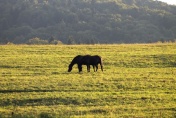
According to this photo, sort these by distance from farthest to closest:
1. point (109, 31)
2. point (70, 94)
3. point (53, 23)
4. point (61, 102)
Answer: point (53, 23), point (109, 31), point (70, 94), point (61, 102)

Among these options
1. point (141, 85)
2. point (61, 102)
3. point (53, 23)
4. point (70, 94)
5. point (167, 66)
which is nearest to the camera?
point (61, 102)

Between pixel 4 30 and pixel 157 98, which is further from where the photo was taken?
pixel 4 30

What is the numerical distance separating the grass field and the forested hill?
59344 millimetres

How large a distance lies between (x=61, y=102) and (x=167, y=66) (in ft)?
60.8

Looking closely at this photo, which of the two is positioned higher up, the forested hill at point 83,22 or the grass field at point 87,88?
the forested hill at point 83,22

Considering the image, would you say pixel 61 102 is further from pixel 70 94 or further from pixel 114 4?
pixel 114 4

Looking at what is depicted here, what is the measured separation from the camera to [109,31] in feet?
352

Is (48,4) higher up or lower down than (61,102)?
higher up

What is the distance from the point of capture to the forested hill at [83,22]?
10506cm

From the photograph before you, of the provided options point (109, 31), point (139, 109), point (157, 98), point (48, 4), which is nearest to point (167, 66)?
point (157, 98)

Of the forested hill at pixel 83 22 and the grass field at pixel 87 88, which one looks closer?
the grass field at pixel 87 88

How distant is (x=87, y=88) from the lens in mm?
23641

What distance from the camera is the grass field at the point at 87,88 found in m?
18.4

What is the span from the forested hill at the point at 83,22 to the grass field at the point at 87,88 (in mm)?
59344
